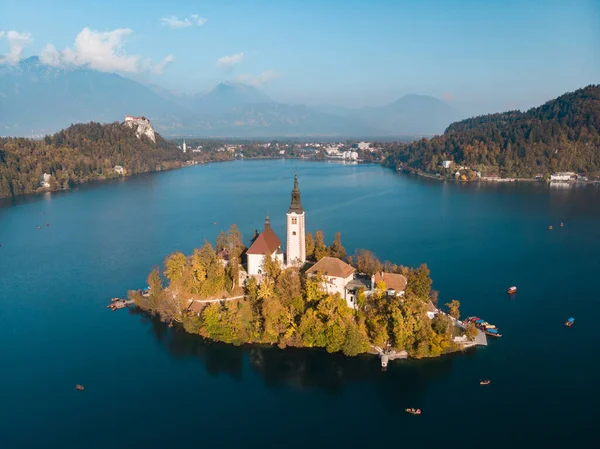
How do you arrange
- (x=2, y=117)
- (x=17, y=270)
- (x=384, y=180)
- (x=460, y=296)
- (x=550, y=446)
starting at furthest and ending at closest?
(x=2, y=117)
(x=384, y=180)
(x=17, y=270)
(x=460, y=296)
(x=550, y=446)

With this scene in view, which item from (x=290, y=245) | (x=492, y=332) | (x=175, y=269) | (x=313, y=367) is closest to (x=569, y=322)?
(x=492, y=332)

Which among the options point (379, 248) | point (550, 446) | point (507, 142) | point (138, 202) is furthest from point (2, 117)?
point (550, 446)

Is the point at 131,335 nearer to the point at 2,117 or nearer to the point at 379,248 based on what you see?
the point at 379,248

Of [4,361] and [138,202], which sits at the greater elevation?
[138,202]

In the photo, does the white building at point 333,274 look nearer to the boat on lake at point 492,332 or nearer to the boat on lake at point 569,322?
the boat on lake at point 492,332

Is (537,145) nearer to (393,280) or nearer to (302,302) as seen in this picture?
(393,280)

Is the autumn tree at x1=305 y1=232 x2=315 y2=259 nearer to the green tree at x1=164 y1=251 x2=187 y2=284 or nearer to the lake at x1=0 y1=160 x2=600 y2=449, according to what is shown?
the lake at x1=0 y1=160 x2=600 y2=449
